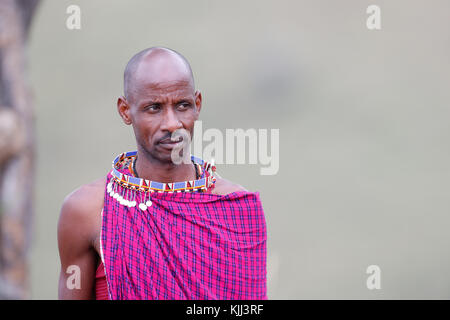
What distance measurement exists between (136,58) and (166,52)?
0.12 metres

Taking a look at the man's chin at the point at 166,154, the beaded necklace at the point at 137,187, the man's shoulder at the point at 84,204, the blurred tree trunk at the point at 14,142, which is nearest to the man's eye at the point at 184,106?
the man's chin at the point at 166,154

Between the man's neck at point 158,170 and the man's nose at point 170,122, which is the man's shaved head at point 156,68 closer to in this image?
the man's nose at point 170,122

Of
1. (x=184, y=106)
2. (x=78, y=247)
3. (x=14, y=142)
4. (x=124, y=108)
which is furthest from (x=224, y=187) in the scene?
(x=14, y=142)

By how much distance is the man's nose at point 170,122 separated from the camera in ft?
7.45

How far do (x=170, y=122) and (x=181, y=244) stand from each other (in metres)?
0.46

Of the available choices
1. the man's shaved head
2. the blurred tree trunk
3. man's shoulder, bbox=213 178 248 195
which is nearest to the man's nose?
the man's shaved head

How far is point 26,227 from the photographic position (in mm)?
4188

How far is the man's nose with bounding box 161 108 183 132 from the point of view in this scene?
2.27 m

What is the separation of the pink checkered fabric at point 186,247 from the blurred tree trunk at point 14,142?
1.94m

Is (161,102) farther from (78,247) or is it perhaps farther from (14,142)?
(14,142)

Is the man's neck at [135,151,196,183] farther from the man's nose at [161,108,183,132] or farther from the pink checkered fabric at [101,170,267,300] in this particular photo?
the man's nose at [161,108,183,132]

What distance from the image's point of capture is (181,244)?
2324mm
